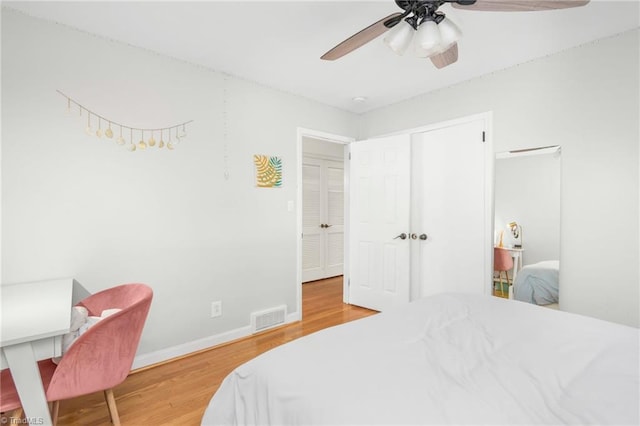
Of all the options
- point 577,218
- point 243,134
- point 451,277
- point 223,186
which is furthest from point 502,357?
point 243,134

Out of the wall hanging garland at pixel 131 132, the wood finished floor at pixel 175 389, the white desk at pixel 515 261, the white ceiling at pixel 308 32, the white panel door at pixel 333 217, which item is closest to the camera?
the wood finished floor at pixel 175 389

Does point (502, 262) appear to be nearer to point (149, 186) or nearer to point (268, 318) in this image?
point (268, 318)

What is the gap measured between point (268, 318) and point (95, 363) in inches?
71.6

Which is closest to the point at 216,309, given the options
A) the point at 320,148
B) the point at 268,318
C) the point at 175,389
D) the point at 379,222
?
the point at 268,318

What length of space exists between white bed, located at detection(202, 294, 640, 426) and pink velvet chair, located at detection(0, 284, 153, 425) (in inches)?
22.5

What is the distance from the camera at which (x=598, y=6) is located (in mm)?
1972

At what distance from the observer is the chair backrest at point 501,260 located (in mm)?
2861

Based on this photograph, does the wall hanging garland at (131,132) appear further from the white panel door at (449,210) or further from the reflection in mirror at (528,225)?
the reflection in mirror at (528,225)

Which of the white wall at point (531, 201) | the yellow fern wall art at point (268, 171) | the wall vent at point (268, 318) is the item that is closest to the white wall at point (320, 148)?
the yellow fern wall art at point (268, 171)

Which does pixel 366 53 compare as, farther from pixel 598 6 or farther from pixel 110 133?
pixel 110 133

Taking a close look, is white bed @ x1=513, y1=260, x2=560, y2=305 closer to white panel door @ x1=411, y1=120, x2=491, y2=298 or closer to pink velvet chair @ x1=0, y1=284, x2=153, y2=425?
white panel door @ x1=411, y1=120, x2=491, y2=298

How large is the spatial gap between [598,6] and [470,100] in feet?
3.73

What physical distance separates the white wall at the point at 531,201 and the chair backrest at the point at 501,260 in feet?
0.29

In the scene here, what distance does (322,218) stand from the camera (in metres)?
5.42
